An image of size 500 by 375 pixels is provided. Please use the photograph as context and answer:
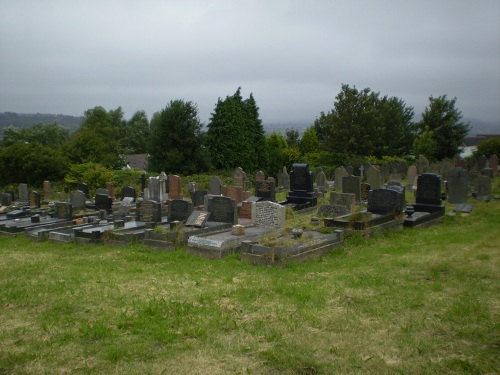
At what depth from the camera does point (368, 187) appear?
19.3m

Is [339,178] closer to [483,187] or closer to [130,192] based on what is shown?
[483,187]

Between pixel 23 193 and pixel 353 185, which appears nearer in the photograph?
pixel 353 185

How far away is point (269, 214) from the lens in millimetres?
13477

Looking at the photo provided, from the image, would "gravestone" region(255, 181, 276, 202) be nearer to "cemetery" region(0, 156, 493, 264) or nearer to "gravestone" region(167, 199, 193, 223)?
"cemetery" region(0, 156, 493, 264)

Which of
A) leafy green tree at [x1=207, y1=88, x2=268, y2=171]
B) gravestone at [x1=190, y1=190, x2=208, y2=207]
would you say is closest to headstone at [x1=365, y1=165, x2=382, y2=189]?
gravestone at [x1=190, y1=190, x2=208, y2=207]

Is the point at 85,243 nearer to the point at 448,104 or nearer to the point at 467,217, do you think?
the point at 467,217

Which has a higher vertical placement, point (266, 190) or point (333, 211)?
point (266, 190)

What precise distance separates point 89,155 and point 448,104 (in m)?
29.4

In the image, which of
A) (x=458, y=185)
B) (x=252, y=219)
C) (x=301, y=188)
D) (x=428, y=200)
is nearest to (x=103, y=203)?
(x=252, y=219)

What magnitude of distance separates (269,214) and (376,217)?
3.09m

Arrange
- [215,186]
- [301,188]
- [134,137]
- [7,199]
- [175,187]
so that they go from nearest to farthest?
[301,188], [175,187], [215,186], [7,199], [134,137]

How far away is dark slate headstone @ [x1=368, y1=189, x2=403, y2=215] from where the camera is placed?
47.1 ft

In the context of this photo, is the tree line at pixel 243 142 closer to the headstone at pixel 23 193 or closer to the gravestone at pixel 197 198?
the headstone at pixel 23 193

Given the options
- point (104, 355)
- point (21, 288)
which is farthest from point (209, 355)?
point (21, 288)
